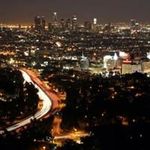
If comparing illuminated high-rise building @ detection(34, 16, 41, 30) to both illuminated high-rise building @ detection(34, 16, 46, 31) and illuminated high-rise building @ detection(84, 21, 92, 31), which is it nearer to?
illuminated high-rise building @ detection(34, 16, 46, 31)

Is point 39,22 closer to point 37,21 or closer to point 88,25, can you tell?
point 37,21

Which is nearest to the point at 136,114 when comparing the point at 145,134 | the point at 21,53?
the point at 145,134

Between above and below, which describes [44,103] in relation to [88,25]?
A: below

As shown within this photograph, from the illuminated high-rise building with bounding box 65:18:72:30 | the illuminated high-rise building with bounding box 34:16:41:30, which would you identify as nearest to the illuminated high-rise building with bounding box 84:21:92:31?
the illuminated high-rise building with bounding box 65:18:72:30

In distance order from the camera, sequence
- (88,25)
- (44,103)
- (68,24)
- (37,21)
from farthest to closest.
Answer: (88,25)
(68,24)
(37,21)
(44,103)

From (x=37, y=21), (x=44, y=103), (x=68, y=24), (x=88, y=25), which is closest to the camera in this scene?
(x=44, y=103)

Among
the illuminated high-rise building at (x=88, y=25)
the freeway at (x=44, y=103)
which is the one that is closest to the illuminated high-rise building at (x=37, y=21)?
the illuminated high-rise building at (x=88, y=25)

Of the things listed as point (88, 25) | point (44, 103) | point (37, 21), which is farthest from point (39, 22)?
point (44, 103)

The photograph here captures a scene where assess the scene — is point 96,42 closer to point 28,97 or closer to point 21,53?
point 21,53

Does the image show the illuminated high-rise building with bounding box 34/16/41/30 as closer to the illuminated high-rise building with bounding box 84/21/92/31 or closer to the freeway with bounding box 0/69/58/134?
the illuminated high-rise building with bounding box 84/21/92/31

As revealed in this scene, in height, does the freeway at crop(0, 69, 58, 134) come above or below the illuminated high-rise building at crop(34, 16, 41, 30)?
below

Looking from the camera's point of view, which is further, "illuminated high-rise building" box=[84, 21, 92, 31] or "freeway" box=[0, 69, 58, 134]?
"illuminated high-rise building" box=[84, 21, 92, 31]

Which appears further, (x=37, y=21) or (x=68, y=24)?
(x=68, y=24)
